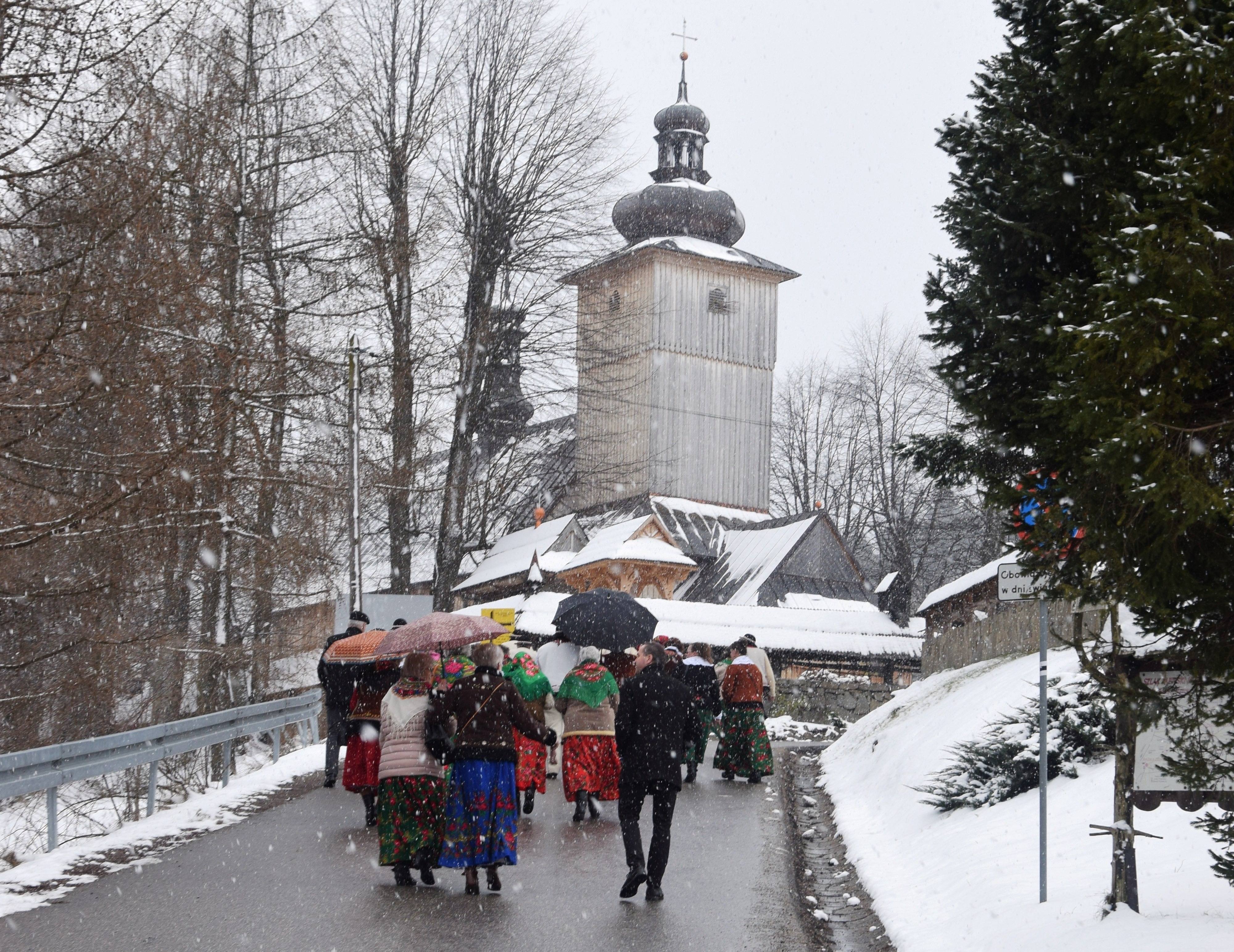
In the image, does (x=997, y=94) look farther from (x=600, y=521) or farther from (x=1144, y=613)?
(x=600, y=521)

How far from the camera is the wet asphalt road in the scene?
336 inches

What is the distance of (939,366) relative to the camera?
787 centimetres

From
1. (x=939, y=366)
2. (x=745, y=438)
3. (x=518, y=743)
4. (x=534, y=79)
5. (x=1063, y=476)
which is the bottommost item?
(x=518, y=743)

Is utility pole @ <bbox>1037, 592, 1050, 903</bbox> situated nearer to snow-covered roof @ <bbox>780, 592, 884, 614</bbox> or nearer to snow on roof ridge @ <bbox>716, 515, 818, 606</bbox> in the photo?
snow on roof ridge @ <bbox>716, 515, 818, 606</bbox>

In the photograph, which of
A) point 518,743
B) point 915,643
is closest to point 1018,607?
point 518,743

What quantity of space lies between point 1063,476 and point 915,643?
36966mm

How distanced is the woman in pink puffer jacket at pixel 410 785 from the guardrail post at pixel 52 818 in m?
2.79

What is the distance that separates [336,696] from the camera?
606 inches

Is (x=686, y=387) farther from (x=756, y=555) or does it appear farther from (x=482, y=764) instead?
(x=482, y=764)

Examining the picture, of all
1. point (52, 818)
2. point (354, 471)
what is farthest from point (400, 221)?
point (52, 818)

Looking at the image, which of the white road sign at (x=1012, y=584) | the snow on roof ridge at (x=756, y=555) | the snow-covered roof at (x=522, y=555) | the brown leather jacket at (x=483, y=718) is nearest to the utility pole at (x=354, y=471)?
the brown leather jacket at (x=483, y=718)

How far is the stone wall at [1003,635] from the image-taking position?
21.5 meters

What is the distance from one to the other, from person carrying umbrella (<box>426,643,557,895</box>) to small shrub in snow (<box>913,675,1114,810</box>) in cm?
413

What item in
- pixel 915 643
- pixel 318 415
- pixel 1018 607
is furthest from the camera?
pixel 915 643
